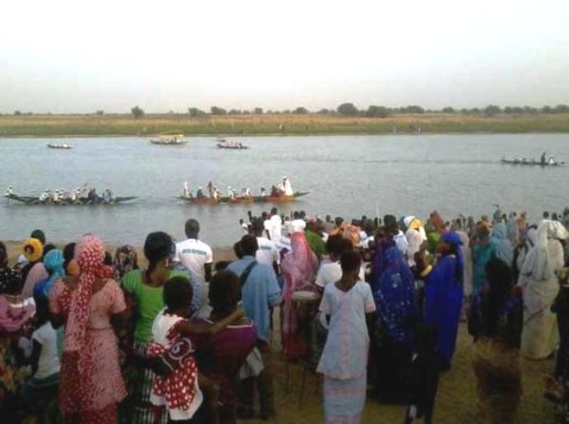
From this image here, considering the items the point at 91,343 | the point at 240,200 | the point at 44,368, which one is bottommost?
the point at 240,200

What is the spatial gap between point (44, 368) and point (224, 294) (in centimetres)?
184

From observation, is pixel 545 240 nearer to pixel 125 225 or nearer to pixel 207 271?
pixel 207 271

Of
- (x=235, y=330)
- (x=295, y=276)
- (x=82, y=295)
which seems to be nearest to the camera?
(x=235, y=330)

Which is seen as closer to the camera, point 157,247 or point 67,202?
point 157,247

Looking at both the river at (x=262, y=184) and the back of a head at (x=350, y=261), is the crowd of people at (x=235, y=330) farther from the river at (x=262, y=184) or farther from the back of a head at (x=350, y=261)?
the river at (x=262, y=184)

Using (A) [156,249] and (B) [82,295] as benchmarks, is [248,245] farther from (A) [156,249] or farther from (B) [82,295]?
(B) [82,295]

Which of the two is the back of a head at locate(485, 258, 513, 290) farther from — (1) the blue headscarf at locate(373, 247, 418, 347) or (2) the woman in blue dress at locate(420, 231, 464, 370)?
(2) the woman in blue dress at locate(420, 231, 464, 370)

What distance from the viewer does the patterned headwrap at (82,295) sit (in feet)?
15.3

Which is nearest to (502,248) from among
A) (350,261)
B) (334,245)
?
(334,245)

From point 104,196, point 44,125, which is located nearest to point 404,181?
point 104,196

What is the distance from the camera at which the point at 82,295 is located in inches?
183

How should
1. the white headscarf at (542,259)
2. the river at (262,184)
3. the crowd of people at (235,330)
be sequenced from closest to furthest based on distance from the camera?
the crowd of people at (235,330) → the white headscarf at (542,259) → the river at (262,184)

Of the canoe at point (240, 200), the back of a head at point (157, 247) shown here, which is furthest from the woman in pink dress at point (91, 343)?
the canoe at point (240, 200)

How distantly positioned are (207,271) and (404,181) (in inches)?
1790
